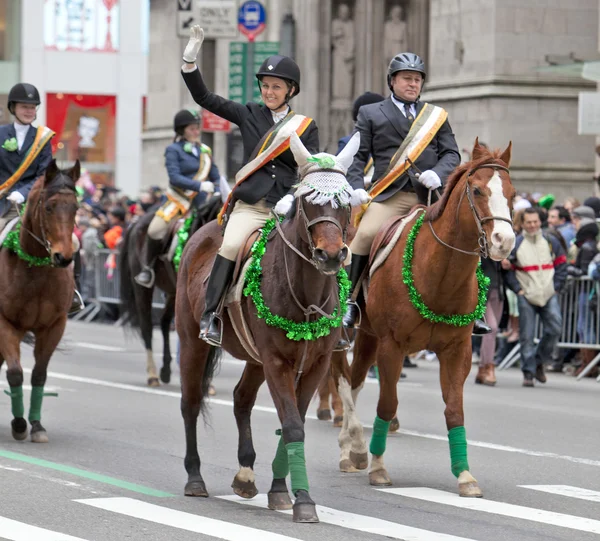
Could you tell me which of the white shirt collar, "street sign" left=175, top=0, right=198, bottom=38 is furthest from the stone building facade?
the white shirt collar

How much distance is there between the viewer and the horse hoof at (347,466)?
11.2 m

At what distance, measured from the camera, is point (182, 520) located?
29.4 ft

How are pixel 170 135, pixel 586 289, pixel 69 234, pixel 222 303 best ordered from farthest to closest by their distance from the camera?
pixel 170 135
pixel 586 289
pixel 69 234
pixel 222 303

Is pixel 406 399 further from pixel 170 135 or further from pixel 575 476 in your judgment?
pixel 170 135

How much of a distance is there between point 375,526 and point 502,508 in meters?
1.12

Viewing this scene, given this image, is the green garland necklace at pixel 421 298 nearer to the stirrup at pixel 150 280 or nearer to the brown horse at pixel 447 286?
the brown horse at pixel 447 286

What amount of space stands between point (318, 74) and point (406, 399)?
2190cm

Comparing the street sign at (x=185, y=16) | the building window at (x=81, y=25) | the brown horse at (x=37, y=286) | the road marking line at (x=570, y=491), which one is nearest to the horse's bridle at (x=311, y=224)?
the road marking line at (x=570, y=491)

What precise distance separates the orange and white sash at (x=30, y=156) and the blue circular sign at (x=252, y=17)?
16.2 m

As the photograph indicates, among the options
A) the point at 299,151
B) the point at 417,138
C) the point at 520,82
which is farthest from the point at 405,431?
the point at 520,82

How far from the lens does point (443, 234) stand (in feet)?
34.6

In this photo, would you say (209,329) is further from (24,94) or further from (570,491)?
(24,94)

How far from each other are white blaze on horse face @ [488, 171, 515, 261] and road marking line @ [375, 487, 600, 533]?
1.58 m

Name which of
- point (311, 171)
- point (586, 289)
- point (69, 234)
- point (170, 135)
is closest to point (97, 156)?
point (170, 135)
